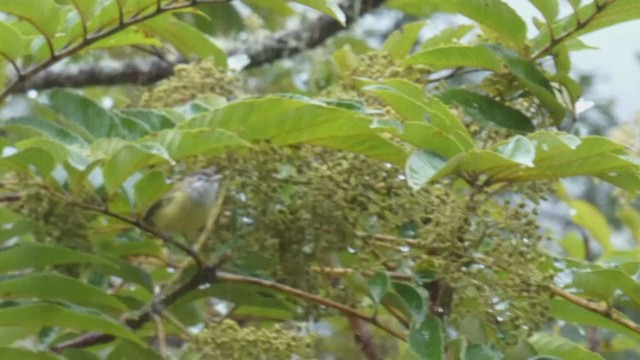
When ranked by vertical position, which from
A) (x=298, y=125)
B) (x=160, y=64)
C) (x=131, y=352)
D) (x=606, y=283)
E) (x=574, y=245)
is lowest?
(x=574, y=245)

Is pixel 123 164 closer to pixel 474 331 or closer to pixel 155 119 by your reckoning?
pixel 155 119

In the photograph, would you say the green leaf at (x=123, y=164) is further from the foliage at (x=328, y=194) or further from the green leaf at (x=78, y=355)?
the green leaf at (x=78, y=355)

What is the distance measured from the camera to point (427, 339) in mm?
790

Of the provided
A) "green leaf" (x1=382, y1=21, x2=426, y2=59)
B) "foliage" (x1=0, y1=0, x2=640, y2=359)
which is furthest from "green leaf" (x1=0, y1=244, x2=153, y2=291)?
"green leaf" (x1=382, y1=21, x2=426, y2=59)

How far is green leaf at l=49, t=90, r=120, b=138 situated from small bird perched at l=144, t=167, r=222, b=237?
0.12 meters

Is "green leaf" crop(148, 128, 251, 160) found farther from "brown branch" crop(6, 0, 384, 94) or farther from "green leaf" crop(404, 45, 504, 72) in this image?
"brown branch" crop(6, 0, 384, 94)

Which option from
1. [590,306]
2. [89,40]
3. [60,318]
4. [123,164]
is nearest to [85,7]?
[89,40]

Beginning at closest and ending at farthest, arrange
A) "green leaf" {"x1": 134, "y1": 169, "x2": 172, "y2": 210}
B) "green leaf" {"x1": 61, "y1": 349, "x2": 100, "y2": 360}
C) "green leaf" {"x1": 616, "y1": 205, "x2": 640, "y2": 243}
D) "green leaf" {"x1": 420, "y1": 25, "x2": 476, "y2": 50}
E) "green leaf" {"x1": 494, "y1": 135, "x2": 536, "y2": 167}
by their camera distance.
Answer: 1. "green leaf" {"x1": 494, "y1": 135, "x2": 536, "y2": 167}
2. "green leaf" {"x1": 134, "y1": 169, "x2": 172, "y2": 210}
3. "green leaf" {"x1": 61, "y1": 349, "x2": 100, "y2": 360}
4. "green leaf" {"x1": 420, "y1": 25, "x2": 476, "y2": 50}
5. "green leaf" {"x1": 616, "y1": 205, "x2": 640, "y2": 243}

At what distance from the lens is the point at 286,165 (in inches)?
32.7

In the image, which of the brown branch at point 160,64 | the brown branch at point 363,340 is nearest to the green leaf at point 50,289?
the brown branch at point 363,340

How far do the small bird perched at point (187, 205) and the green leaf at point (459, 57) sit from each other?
0.63ft

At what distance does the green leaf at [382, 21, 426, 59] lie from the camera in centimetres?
102

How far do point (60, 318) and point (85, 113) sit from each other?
0.22m

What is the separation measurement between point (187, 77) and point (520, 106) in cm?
29
